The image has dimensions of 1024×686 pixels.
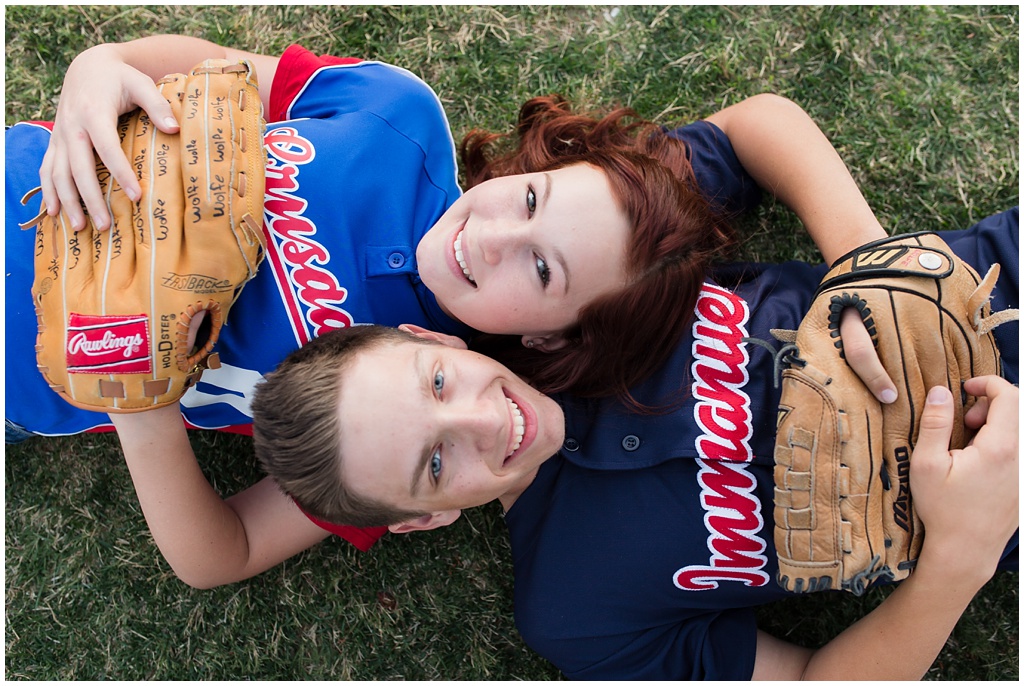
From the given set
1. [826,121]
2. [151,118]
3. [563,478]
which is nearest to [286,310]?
[151,118]

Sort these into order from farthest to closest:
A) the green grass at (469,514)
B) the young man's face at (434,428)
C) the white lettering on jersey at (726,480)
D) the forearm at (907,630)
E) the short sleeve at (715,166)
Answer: the green grass at (469,514) → the short sleeve at (715,166) → the white lettering on jersey at (726,480) → the forearm at (907,630) → the young man's face at (434,428)

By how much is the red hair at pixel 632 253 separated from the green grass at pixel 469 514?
53 cm

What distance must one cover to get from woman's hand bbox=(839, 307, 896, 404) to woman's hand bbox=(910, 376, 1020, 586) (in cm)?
11

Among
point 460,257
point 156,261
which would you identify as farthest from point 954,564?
point 156,261

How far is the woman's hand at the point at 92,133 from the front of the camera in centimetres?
171

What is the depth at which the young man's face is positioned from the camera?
155cm

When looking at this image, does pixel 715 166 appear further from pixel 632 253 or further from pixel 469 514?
pixel 469 514

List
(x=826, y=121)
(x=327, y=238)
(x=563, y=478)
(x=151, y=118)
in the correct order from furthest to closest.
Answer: (x=826, y=121), (x=563, y=478), (x=327, y=238), (x=151, y=118)

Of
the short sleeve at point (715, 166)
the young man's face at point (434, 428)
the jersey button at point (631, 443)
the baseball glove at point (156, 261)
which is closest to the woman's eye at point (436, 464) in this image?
the young man's face at point (434, 428)

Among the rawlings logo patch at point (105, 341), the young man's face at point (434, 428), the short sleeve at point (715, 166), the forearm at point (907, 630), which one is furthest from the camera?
the short sleeve at point (715, 166)

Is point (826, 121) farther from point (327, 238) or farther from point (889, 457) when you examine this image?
point (327, 238)

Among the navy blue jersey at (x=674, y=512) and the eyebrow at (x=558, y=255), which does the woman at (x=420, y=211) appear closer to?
the eyebrow at (x=558, y=255)

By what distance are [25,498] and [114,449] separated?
0.37 m

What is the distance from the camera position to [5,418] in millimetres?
2096
